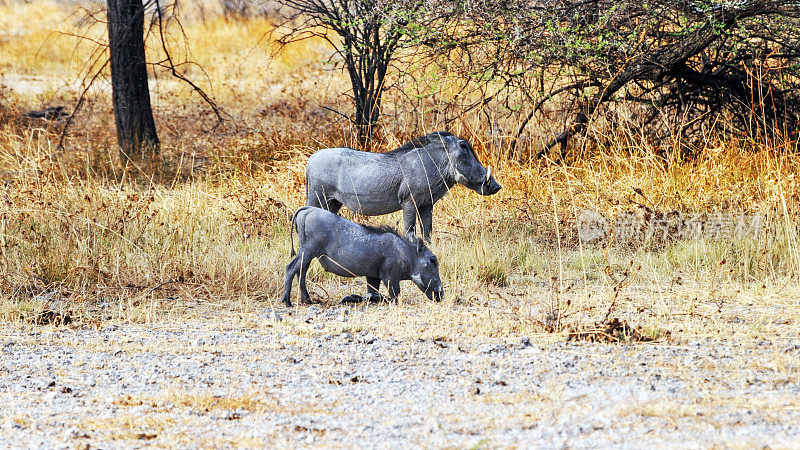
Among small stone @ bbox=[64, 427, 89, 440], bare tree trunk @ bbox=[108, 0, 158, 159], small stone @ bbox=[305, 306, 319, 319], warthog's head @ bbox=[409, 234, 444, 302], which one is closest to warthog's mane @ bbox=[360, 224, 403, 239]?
warthog's head @ bbox=[409, 234, 444, 302]

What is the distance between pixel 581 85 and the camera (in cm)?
977

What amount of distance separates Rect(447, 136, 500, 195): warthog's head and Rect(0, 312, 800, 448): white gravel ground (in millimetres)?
1879

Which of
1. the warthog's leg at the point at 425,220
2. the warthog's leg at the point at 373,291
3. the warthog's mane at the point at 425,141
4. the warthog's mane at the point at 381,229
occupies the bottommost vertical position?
the warthog's leg at the point at 373,291

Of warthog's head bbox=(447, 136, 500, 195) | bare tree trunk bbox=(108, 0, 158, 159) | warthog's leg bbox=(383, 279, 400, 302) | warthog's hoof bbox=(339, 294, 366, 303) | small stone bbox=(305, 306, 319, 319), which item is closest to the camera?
small stone bbox=(305, 306, 319, 319)

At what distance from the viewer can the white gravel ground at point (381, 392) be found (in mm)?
3014

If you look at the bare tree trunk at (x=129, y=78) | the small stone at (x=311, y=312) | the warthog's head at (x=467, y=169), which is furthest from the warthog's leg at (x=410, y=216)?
the bare tree trunk at (x=129, y=78)

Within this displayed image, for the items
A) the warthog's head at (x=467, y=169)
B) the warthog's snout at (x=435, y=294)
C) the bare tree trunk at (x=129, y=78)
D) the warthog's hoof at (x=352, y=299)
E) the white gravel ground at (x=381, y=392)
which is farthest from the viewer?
the bare tree trunk at (x=129, y=78)

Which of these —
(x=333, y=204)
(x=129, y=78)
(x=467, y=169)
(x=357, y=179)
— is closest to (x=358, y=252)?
(x=357, y=179)

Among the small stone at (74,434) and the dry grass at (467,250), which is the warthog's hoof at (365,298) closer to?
the dry grass at (467,250)

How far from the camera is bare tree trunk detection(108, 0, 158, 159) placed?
12.1m

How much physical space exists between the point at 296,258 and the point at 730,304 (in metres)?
2.94

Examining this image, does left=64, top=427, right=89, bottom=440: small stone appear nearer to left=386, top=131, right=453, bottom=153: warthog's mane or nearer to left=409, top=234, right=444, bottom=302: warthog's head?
left=409, top=234, right=444, bottom=302: warthog's head

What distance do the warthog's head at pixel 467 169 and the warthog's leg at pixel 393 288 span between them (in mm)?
1190

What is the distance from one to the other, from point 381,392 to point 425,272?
1.89 meters
